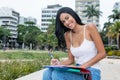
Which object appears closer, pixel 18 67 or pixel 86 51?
pixel 86 51

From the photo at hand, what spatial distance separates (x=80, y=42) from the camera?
A: 3.07 metres

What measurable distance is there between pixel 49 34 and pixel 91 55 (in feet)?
270

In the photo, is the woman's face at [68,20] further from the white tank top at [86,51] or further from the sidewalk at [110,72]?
the sidewalk at [110,72]

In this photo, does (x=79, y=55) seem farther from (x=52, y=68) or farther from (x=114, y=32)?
(x=114, y=32)

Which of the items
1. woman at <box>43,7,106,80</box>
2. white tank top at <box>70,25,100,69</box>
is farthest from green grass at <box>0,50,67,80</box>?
white tank top at <box>70,25,100,69</box>

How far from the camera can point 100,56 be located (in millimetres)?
2990

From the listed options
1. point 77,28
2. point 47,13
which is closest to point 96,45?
point 77,28

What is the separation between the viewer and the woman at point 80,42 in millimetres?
2943

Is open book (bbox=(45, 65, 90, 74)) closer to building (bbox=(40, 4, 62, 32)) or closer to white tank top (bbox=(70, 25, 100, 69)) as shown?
white tank top (bbox=(70, 25, 100, 69))

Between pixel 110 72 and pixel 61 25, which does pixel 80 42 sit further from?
pixel 110 72

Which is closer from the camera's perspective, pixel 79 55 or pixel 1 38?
pixel 79 55

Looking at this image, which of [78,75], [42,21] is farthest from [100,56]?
[42,21]

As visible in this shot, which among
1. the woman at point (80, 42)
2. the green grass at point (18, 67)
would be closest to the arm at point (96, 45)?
the woman at point (80, 42)

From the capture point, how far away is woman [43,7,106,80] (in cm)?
294
